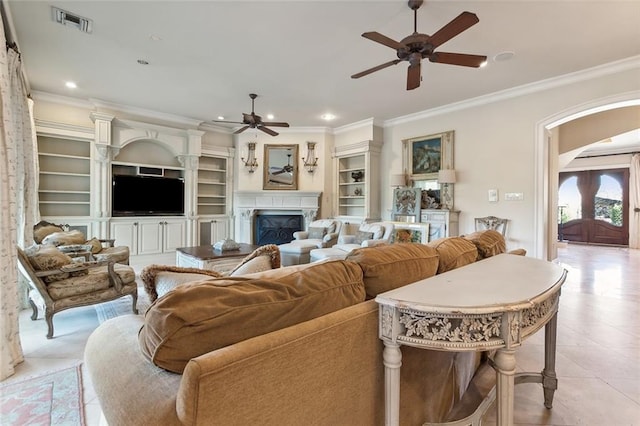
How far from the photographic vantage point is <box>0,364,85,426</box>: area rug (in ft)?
5.47

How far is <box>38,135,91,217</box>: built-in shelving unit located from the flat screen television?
0.46 metres

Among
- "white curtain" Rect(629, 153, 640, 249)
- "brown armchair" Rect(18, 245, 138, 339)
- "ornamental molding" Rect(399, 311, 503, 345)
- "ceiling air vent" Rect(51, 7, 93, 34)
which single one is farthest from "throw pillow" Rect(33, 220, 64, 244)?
"white curtain" Rect(629, 153, 640, 249)

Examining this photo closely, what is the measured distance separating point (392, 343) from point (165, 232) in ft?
19.5

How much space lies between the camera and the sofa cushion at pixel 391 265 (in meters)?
1.25

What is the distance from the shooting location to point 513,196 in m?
4.70

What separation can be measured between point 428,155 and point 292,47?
11.2ft

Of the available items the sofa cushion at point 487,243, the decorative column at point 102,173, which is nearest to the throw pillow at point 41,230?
the decorative column at point 102,173

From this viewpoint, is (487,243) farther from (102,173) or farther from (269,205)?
(102,173)

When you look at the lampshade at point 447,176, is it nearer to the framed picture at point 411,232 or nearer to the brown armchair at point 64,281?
the framed picture at point 411,232

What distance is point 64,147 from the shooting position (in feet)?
17.6

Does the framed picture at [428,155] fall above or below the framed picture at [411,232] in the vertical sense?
above

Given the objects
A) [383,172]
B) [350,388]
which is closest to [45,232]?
[350,388]

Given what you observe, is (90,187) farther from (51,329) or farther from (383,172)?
(383,172)

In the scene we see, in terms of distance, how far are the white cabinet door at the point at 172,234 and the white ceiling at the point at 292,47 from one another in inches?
91.1
